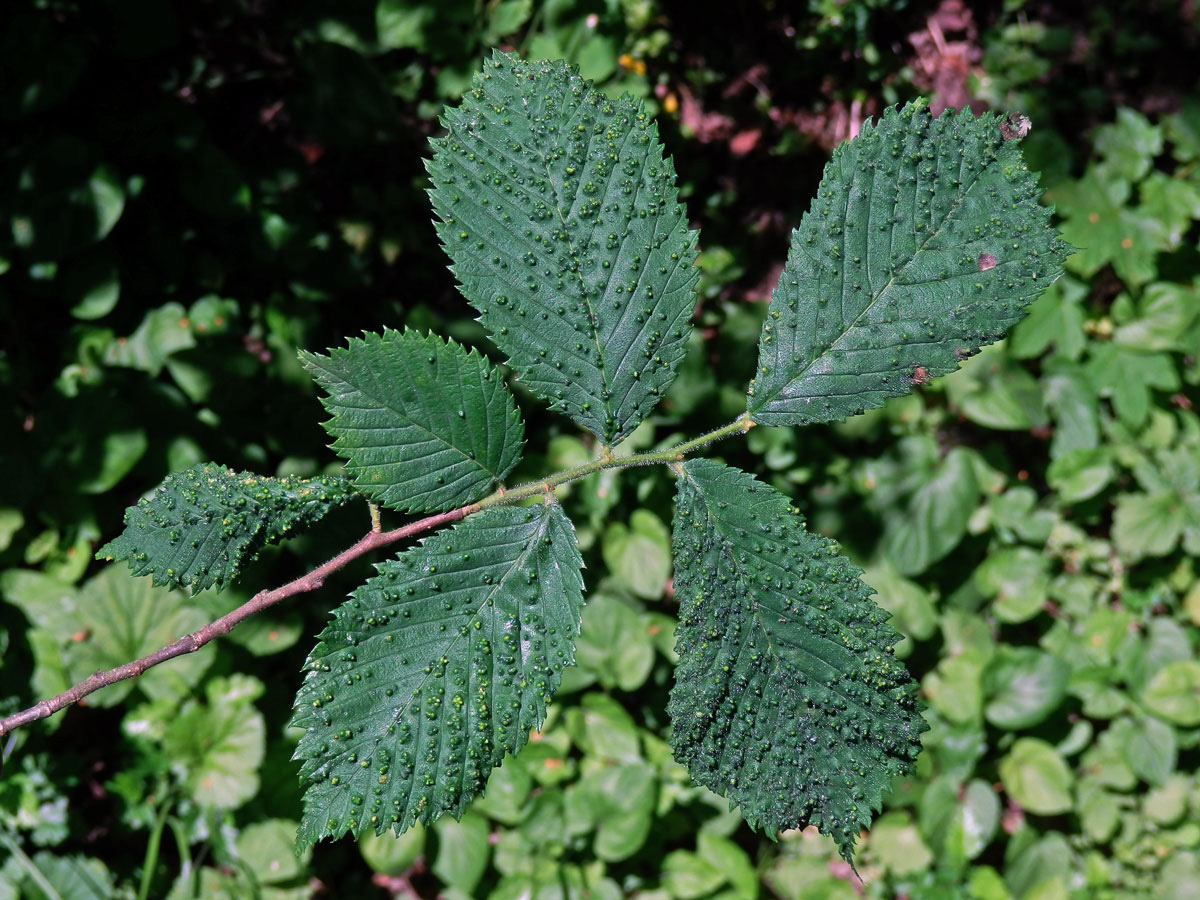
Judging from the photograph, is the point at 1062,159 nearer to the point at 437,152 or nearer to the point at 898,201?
the point at 898,201

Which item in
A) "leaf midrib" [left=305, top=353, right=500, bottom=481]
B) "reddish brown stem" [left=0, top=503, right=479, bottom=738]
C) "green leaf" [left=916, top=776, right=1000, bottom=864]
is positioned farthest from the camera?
"green leaf" [left=916, top=776, right=1000, bottom=864]

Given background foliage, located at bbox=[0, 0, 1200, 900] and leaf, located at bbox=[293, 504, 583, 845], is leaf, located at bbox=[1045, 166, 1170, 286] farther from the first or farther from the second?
leaf, located at bbox=[293, 504, 583, 845]

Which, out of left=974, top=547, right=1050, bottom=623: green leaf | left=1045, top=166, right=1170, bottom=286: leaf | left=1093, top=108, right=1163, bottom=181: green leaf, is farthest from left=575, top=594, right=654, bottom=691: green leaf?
left=1093, top=108, right=1163, bottom=181: green leaf

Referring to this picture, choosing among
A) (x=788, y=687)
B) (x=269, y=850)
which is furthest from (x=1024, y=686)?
(x=269, y=850)

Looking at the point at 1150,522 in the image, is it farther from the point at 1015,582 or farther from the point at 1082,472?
the point at 1015,582

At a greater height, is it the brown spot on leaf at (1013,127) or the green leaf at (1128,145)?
the brown spot on leaf at (1013,127)

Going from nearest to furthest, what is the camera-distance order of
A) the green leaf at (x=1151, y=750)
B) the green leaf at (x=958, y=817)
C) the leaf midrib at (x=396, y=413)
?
the leaf midrib at (x=396, y=413) < the green leaf at (x=958, y=817) < the green leaf at (x=1151, y=750)

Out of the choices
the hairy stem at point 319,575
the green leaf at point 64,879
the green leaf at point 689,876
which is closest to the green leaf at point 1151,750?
the green leaf at point 689,876

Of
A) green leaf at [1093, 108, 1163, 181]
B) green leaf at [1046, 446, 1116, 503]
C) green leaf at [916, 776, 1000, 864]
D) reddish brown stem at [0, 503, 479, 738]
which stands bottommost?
green leaf at [916, 776, 1000, 864]

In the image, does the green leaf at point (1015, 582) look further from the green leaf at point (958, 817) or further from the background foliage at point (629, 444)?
the green leaf at point (958, 817)
